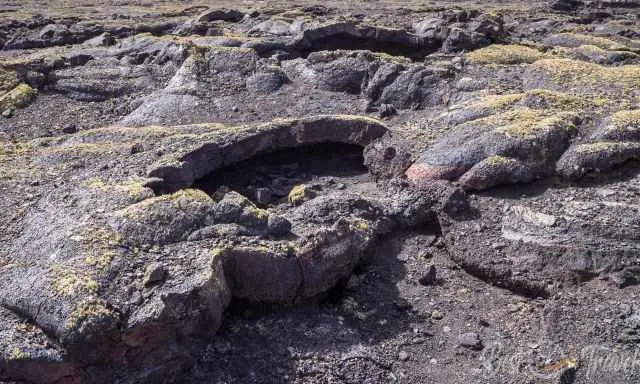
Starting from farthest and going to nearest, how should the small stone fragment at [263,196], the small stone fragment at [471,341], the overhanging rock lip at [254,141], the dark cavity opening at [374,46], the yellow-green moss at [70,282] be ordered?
the dark cavity opening at [374,46], the small stone fragment at [263,196], the overhanging rock lip at [254,141], the small stone fragment at [471,341], the yellow-green moss at [70,282]

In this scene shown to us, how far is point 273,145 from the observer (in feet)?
31.6

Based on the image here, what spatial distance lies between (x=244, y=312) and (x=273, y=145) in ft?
11.9

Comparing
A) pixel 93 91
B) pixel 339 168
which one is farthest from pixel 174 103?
pixel 339 168

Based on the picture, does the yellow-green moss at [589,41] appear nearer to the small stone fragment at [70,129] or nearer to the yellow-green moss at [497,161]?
the yellow-green moss at [497,161]

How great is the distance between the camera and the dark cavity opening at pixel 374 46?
47.7 ft

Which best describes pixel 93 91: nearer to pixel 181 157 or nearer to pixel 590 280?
pixel 181 157

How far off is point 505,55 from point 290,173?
5762mm

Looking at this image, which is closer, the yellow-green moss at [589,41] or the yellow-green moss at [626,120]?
the yellow-green moss at [626,120]

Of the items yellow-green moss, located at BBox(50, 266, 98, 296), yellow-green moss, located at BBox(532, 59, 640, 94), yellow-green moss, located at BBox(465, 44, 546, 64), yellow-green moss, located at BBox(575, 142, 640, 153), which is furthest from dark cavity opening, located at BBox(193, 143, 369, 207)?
yellow-green moss, located at BBox(465, 44, 546, 64)

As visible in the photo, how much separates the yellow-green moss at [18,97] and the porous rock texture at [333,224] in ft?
0.25

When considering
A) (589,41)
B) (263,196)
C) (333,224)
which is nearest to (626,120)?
(333,224)

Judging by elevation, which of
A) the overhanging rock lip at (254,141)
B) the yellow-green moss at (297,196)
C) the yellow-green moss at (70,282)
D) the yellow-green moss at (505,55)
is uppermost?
the yellow-green moss at (70,282)

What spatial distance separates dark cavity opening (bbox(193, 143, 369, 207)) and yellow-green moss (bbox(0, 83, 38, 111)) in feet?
20.3

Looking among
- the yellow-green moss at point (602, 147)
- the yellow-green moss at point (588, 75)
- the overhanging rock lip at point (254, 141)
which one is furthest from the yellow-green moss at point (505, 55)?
the yellow-green moss at point (602, 147)
